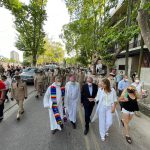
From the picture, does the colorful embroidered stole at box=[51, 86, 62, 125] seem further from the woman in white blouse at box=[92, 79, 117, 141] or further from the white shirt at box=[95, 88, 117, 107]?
the white shirt at box=[95, 88, 117, 107]

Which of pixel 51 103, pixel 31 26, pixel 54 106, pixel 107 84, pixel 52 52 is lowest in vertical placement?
pixel 54 106

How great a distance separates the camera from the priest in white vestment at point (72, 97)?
584 centimetres

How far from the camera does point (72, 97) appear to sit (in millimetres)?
5883

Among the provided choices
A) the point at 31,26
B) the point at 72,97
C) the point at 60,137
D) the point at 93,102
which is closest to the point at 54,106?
the point at 72,97

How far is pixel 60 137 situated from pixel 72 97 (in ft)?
4.60

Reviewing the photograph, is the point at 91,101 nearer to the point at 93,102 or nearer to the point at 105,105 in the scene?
the point at 93,102

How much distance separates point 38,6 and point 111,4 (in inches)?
576

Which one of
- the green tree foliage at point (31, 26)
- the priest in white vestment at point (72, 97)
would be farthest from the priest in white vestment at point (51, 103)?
the green tree foliage at point (31, 26)

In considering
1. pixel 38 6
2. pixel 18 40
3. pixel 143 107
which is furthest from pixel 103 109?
pixel 18 40

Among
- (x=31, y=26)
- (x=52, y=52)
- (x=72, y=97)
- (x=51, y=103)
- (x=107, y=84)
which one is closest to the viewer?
(x=107, y=84)

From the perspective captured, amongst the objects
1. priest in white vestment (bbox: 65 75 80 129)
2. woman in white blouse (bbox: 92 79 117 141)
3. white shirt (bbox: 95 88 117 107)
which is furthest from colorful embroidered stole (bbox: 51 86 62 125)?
white shirt (bbox: 95 88 117 107)

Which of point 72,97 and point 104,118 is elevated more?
point 72,97

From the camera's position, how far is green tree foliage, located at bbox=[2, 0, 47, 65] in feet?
88.2

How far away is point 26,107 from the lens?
8.43 m
